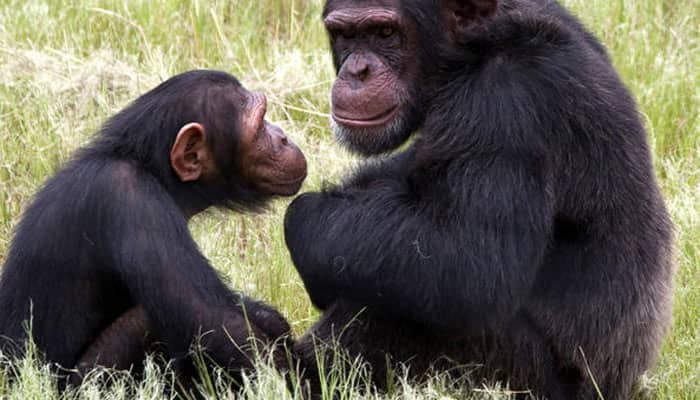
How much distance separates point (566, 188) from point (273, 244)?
2235mm

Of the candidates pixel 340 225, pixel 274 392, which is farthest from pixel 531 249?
pixel 274 392

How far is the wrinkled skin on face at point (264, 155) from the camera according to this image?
5.76 metres

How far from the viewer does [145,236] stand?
5.23 m

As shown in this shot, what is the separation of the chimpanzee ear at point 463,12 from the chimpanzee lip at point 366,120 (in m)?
0.43

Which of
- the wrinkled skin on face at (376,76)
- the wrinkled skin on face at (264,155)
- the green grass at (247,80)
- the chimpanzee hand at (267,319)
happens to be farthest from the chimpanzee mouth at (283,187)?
the green grass at (247,80)

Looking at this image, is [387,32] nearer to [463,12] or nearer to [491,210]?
[463,12]

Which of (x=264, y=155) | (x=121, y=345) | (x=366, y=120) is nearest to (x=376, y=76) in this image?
(x=366, y=120)

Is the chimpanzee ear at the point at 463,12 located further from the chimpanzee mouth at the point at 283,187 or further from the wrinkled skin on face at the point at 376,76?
the chimpanzee mouth at the point at 283,187

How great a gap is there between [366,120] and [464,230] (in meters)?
0.84

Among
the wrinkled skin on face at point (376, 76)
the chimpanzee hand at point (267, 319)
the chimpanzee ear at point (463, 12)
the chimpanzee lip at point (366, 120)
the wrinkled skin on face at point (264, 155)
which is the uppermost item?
the chimpanzee ear at point (463, 12)

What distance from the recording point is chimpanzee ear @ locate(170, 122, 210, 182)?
556 centimetres

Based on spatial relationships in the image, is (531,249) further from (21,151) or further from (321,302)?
(21,151)

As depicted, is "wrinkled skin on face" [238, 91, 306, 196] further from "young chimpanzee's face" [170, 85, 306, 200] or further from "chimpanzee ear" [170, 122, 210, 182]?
"chimpanzee ear" [170, 122, 210, 182]

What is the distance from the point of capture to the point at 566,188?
543cm
